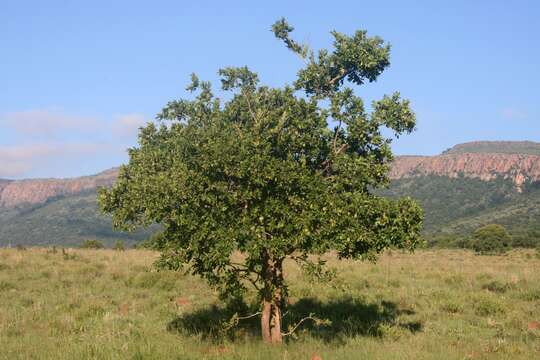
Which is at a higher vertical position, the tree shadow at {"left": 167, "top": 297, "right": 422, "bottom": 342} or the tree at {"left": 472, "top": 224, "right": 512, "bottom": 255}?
the tree shadow at {"left": 167, "top": 297, "right": 422, "bottom": 342}

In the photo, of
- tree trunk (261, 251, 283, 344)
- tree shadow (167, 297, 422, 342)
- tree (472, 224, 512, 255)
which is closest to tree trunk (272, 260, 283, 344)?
tree trunk (261, 251, 283, 344)

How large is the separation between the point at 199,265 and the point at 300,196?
2794 millimetres

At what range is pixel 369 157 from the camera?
13.1 meters

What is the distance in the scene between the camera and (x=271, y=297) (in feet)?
42.5

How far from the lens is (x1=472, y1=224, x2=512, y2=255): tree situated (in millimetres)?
55891

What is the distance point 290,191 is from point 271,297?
2906 millimetres

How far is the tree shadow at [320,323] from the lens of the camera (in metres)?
14.6

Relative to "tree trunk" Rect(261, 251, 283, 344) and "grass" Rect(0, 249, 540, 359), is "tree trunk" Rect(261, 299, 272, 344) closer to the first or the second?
"tree trunk" Rect(261, 251, 283, 344)

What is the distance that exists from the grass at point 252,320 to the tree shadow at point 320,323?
0.05 m

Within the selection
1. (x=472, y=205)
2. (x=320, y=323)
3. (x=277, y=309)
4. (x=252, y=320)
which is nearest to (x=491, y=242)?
(x=320, y=323)

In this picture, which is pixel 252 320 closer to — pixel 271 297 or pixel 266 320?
pixel 266 320

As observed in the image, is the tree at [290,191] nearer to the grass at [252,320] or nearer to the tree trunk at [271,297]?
the tree trunk at [271,297]

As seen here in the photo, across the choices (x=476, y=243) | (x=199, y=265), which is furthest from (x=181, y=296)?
(x=476, y=243)

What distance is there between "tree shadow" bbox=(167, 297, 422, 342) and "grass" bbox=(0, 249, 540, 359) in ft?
0.16
